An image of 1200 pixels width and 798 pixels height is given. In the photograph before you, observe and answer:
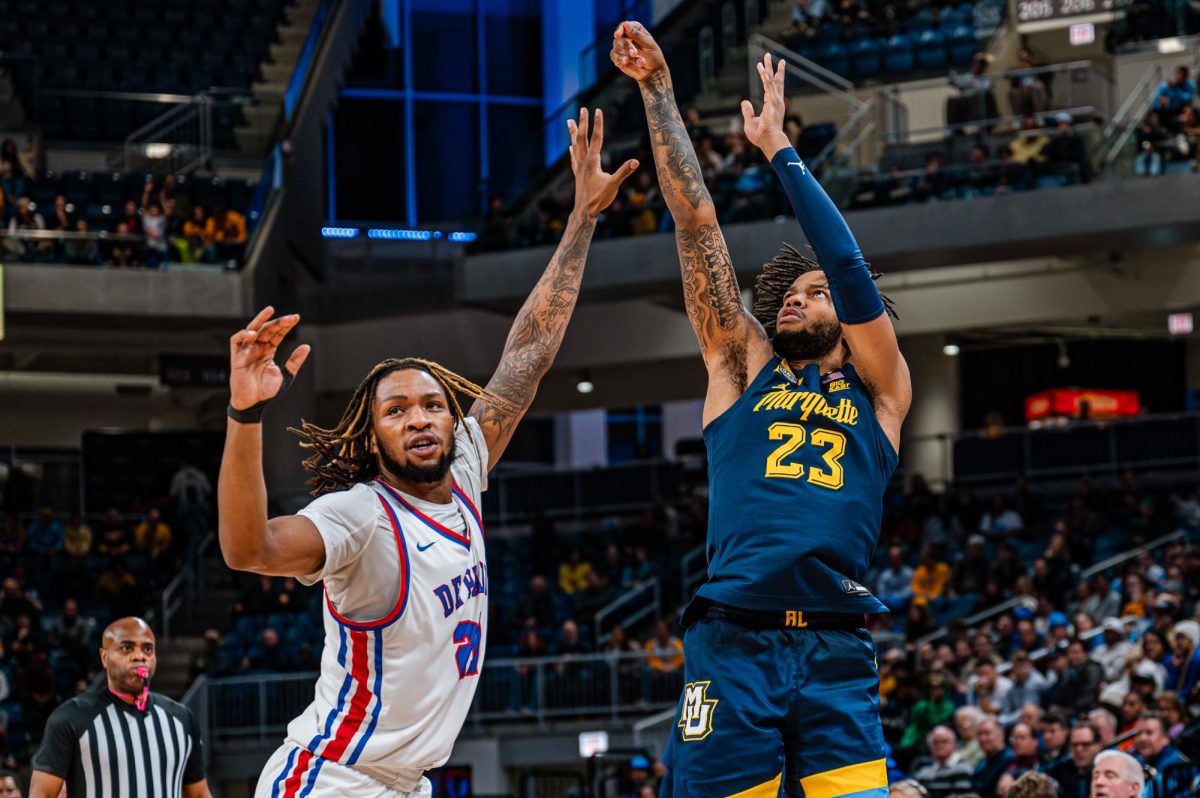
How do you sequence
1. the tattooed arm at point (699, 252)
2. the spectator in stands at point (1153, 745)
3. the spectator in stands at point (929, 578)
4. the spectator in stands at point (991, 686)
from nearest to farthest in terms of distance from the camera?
1. the tattooed arm at point (699, 252)
2. the spectator in stands at point (1153, 745)
3. the spectator in stands at point (991, 686)
4. the spectator in stands at point (929, 578)

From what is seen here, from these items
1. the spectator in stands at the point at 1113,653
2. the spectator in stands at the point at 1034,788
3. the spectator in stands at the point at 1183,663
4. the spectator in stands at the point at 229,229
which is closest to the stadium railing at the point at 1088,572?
the spectator in stands at the point at 1113,653

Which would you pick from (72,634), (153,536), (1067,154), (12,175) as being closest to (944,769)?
(1067,154)

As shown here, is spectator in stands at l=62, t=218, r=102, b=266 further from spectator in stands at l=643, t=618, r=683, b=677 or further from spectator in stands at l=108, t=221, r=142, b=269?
spectator in stands at l=643, t=618, r=683, b=677

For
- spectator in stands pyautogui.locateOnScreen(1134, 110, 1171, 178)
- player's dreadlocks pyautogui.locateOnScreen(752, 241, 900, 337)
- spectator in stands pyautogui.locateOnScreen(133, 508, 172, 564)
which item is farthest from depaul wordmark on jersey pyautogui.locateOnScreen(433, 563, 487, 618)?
spectator in stands pyautogui.locateOnScreen(133, 508, 172, 564)

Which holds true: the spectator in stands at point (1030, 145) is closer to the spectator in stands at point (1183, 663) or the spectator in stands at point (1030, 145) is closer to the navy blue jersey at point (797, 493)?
the spectator in stands at point (1183, 663)

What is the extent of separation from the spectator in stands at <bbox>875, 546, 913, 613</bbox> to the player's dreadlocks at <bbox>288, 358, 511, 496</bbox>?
581 inches

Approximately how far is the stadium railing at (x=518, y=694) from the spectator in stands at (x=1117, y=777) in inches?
435

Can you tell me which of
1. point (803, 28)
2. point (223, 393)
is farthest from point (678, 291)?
point (223, 393)

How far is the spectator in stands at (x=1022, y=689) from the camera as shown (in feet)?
47.3

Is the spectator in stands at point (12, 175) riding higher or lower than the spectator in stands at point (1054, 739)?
higher

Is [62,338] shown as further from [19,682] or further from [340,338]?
[19,682]

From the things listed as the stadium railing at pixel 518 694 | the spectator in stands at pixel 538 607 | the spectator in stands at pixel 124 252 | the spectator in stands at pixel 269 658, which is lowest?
the stadium railing at pixel 518 694

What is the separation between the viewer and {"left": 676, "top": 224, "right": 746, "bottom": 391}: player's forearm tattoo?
213 inches

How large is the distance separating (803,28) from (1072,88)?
229 inches
